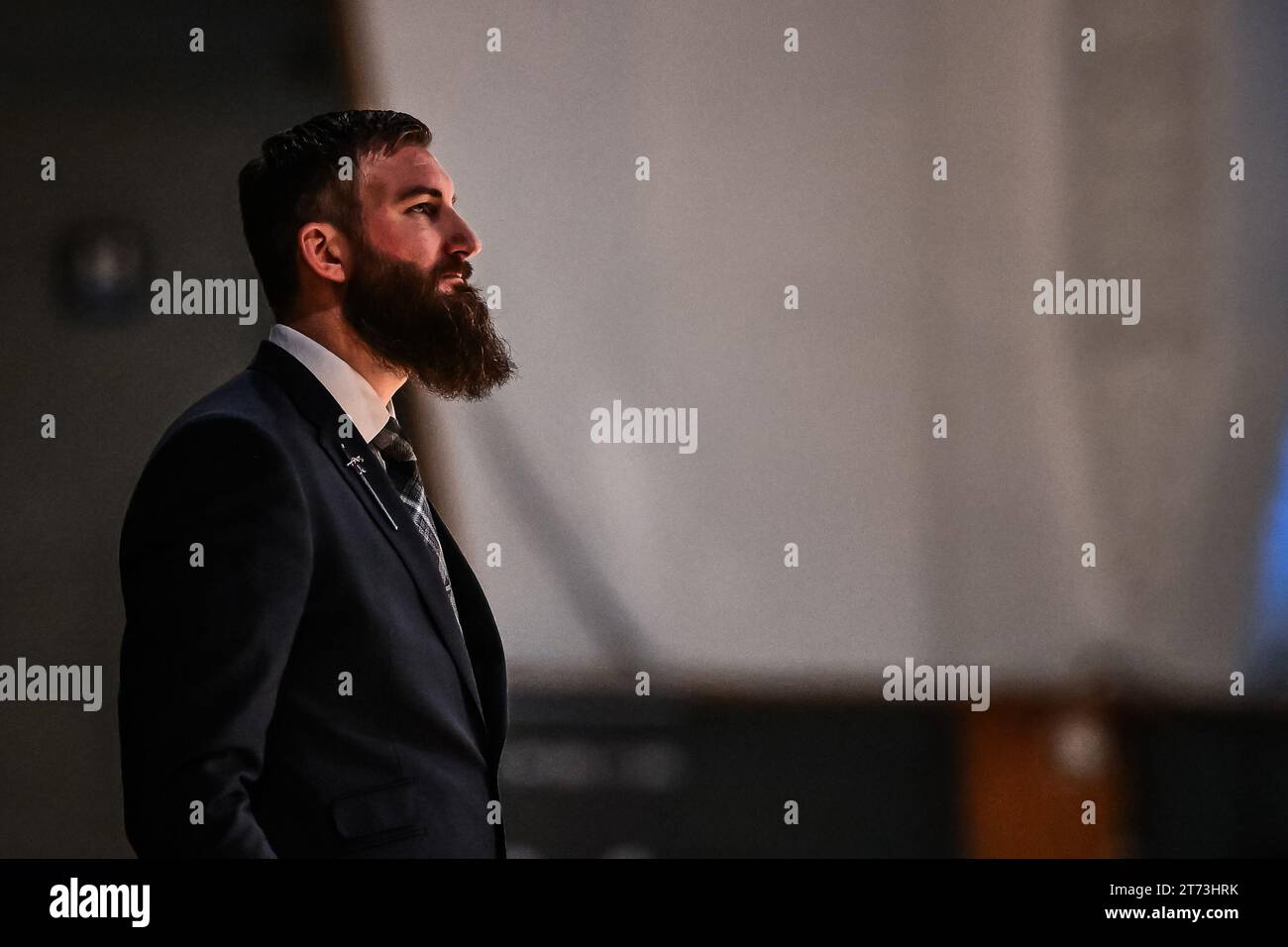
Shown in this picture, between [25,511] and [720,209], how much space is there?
4.88ft

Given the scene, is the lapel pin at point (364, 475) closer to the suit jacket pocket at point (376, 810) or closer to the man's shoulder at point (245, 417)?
the man's shoulder at point (245, 417)

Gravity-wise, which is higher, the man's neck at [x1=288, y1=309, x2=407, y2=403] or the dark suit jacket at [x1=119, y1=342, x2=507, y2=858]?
the man's neck at [x1=288, y1=309, x2=407, y2=403]

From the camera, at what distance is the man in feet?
5.73

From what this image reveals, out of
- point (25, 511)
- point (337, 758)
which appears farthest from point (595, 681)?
point (25, 511)

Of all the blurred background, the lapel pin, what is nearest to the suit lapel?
the lapel pin

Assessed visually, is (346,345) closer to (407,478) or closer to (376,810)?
(407,478)

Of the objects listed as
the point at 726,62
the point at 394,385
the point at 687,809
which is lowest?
the point at 687,809

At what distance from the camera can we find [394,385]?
211cm

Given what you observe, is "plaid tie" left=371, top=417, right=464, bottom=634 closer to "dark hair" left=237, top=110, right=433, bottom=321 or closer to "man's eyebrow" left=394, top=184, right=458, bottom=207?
"dark hair" left=237, top=110, right=433, bottom=321

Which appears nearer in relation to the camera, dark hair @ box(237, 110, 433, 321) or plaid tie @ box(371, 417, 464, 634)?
plaid tie @ box(371, 417, 464, 634)

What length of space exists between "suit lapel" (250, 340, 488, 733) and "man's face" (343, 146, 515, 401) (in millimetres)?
168

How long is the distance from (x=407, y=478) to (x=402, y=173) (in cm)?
59

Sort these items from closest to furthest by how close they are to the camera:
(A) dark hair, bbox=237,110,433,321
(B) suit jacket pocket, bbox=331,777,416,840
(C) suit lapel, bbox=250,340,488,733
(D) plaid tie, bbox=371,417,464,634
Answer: (B) suit jacket pocket, bbox=331,777,416,840 → (C) suit lapel, bbox=250,340,488,733 → (D) plaid tie, bbox=371,417,464,634 → (A) dark hair, bbox=237,110,433,321
